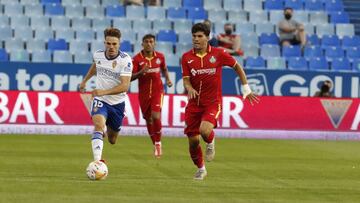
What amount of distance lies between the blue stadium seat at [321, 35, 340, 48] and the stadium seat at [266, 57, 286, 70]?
2.03 meters

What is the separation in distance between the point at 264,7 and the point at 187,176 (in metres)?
17.3

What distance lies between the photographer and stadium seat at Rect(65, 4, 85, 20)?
2942 centimetres

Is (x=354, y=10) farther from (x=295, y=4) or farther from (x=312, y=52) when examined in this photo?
(x=312, y=52)

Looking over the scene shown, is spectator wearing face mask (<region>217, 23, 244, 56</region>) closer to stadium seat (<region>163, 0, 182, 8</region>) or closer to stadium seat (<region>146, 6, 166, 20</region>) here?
stadium seat (<region>146, 6, 166, 20</region>)

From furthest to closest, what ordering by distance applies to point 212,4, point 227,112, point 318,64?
1. point 212,4
2. point 318,64
3. point 227,112

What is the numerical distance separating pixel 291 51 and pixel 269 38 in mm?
840

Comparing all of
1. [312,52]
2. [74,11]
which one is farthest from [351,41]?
[74,11]

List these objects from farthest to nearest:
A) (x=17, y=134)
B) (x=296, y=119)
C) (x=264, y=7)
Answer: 1. (x=264, y=7)
2. (x=296, y=119)
3. (x=17, y=134)

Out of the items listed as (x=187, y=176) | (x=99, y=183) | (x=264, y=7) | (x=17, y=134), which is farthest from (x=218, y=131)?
(x=99, y=183)

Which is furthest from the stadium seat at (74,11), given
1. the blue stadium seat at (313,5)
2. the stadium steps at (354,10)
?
the stadium steps at (354,10)

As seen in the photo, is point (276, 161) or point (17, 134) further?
point (17, 134)

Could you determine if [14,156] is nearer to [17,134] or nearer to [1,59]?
[17,134]

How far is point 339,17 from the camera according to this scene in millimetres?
31453

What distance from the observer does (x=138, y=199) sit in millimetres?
11539
